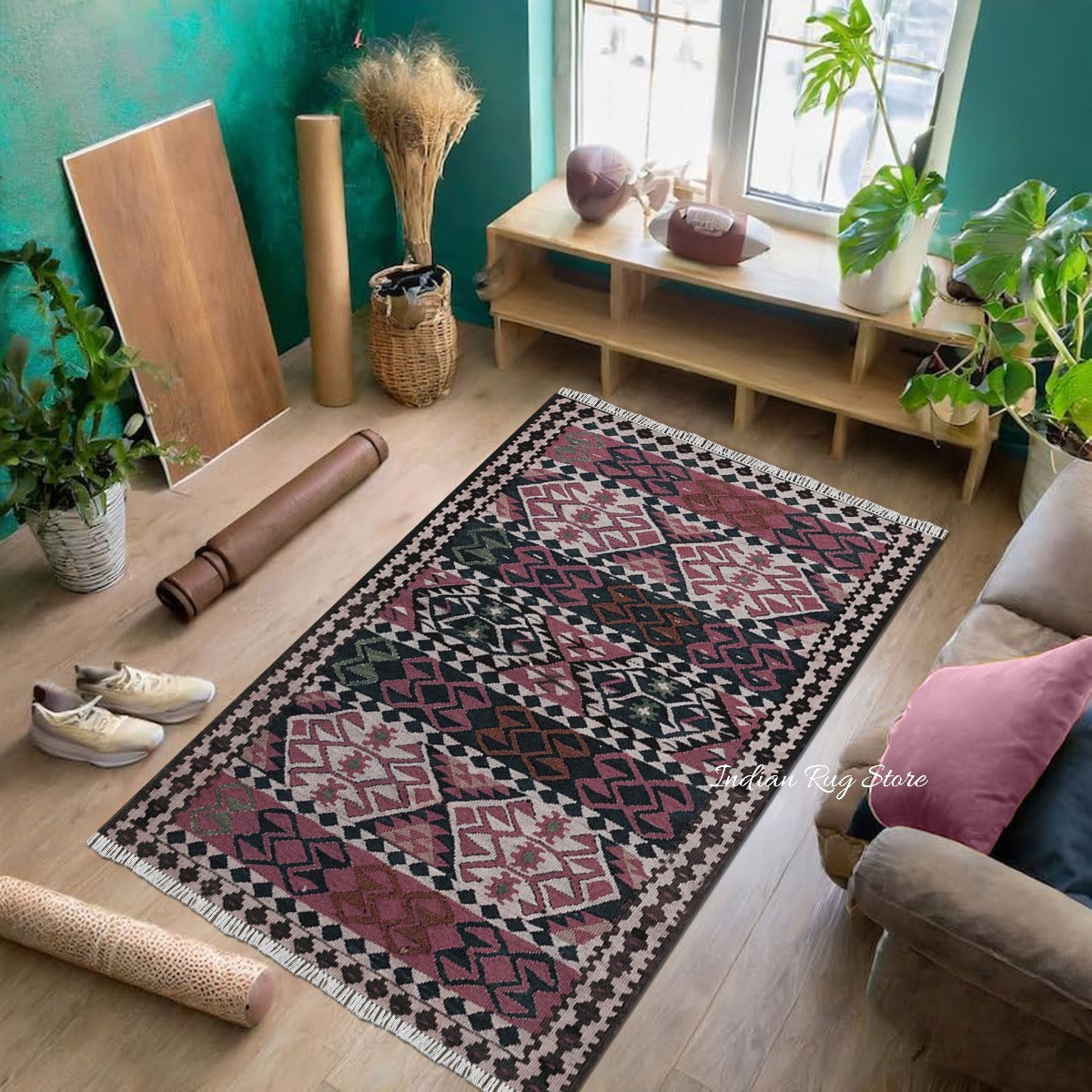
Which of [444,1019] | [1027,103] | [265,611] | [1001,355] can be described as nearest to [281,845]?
[444,1019]

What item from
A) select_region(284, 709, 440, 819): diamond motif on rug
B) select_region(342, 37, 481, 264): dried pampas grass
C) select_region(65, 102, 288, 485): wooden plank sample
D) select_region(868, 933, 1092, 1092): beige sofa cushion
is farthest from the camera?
select_region(342, 37, 481, 264): dried pampas grass

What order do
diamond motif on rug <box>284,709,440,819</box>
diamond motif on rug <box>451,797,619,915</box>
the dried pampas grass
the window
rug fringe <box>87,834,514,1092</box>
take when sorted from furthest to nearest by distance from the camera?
the dried pampas grass
the window
diamond motif on rug <box>284,709,440,819</box>
diamond motif on rug <box>451,797,619,915</box>
rug fringe <box>87,834,514,1092</box>

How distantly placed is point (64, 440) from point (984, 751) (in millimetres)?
2109

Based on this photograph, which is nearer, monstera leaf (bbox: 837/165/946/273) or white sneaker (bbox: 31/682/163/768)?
white sneaker (bbox: 31/682/163/768)

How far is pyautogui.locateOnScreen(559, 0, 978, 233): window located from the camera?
131 inches

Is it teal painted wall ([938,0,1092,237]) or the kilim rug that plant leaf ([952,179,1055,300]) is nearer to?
teal painted wall ([938,0,1092,237])

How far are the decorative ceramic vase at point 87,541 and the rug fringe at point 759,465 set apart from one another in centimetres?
142

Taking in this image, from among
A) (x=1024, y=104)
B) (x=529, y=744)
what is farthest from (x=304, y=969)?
(x=1024, y=104)

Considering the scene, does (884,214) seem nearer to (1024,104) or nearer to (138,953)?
(1024,104)

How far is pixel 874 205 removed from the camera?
3.12 metres

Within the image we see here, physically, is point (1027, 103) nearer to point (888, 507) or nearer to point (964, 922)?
point (888, 507)

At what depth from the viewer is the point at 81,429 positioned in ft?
9.57

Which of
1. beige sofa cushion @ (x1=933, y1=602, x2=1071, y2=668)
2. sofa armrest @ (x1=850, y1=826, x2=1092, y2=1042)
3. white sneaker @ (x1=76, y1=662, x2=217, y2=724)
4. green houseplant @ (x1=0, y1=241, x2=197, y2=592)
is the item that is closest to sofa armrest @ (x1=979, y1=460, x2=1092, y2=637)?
beige sofa cushion @ (x1=933, y1=602, x2=1071, y2=668)

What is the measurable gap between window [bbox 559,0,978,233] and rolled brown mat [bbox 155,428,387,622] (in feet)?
4.22
